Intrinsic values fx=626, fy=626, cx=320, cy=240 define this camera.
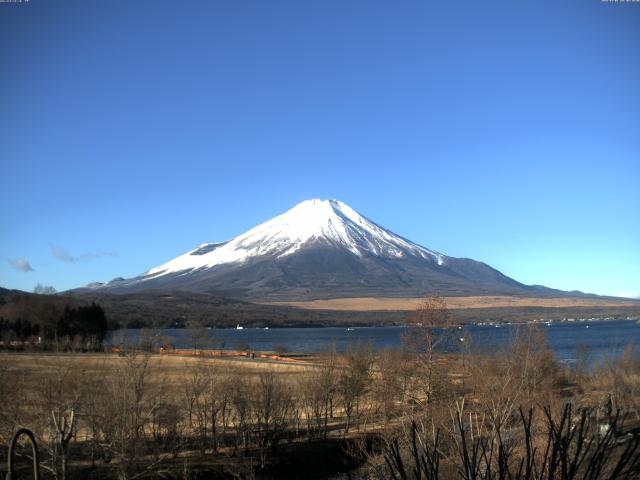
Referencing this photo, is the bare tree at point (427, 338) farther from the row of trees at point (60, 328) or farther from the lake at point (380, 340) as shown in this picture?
the row of trees at point (60, 328)

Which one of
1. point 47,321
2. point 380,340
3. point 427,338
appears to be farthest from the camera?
point 380,340

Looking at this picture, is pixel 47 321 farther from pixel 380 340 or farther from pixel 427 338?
pixel 427 338

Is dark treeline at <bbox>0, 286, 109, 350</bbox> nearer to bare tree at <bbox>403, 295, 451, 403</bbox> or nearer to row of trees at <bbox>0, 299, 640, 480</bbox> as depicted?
row of trees at <bbox>0, 299, 640, 480</bbox>

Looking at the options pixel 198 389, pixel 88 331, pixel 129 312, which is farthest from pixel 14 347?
pixel 129 312

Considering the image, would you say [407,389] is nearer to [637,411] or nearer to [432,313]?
[432,313]

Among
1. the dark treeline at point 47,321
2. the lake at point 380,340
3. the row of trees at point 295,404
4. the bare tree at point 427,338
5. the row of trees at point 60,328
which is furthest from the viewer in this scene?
the dark treeline at point 47,321

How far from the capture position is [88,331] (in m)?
87.0

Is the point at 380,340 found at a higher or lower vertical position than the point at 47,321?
lower

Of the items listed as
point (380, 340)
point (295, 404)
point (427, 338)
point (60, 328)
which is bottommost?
point (380, 340)

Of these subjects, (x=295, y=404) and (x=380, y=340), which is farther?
(x=380, y=340)

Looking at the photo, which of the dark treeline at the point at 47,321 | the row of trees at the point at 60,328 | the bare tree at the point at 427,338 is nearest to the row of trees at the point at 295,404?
the bare tree at the point at 427,338

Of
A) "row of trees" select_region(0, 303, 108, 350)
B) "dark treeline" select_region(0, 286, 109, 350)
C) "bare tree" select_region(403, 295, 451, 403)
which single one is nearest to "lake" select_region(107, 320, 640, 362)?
"row of trees" select_region(0, 303, 108, 350)

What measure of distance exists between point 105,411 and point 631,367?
3719 cm

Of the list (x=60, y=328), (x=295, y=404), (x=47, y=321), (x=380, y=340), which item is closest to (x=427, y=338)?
(x=295, y=404)
